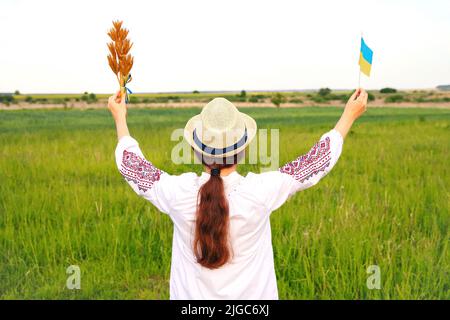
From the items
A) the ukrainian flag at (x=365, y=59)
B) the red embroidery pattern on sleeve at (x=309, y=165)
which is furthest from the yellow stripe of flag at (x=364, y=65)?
the red embroidery pattern on sleeve at (x=309, y=165)

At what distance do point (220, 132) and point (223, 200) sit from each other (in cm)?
28

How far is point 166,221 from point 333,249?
160 centimetres

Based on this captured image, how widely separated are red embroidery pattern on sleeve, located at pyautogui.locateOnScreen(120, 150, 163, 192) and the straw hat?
0.20 m

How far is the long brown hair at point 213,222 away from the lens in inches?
69.6

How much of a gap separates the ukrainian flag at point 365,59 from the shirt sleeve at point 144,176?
94 centimetres

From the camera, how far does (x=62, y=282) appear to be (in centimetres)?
370

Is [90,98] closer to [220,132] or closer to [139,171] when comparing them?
[139,171]

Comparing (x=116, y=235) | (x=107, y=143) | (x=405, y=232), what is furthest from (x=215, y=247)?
(x=107, y=143)

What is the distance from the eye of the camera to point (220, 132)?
187 centimetres

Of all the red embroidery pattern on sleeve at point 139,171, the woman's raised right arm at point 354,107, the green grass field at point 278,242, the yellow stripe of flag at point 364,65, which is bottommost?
the green grass field at point 278,242

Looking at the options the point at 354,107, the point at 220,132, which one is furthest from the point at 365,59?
the point at 220,132

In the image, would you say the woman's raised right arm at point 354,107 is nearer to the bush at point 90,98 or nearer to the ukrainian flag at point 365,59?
the ukrainian flag at point 365,59

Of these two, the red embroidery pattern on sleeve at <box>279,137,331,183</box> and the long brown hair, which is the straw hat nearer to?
the long brown hair
